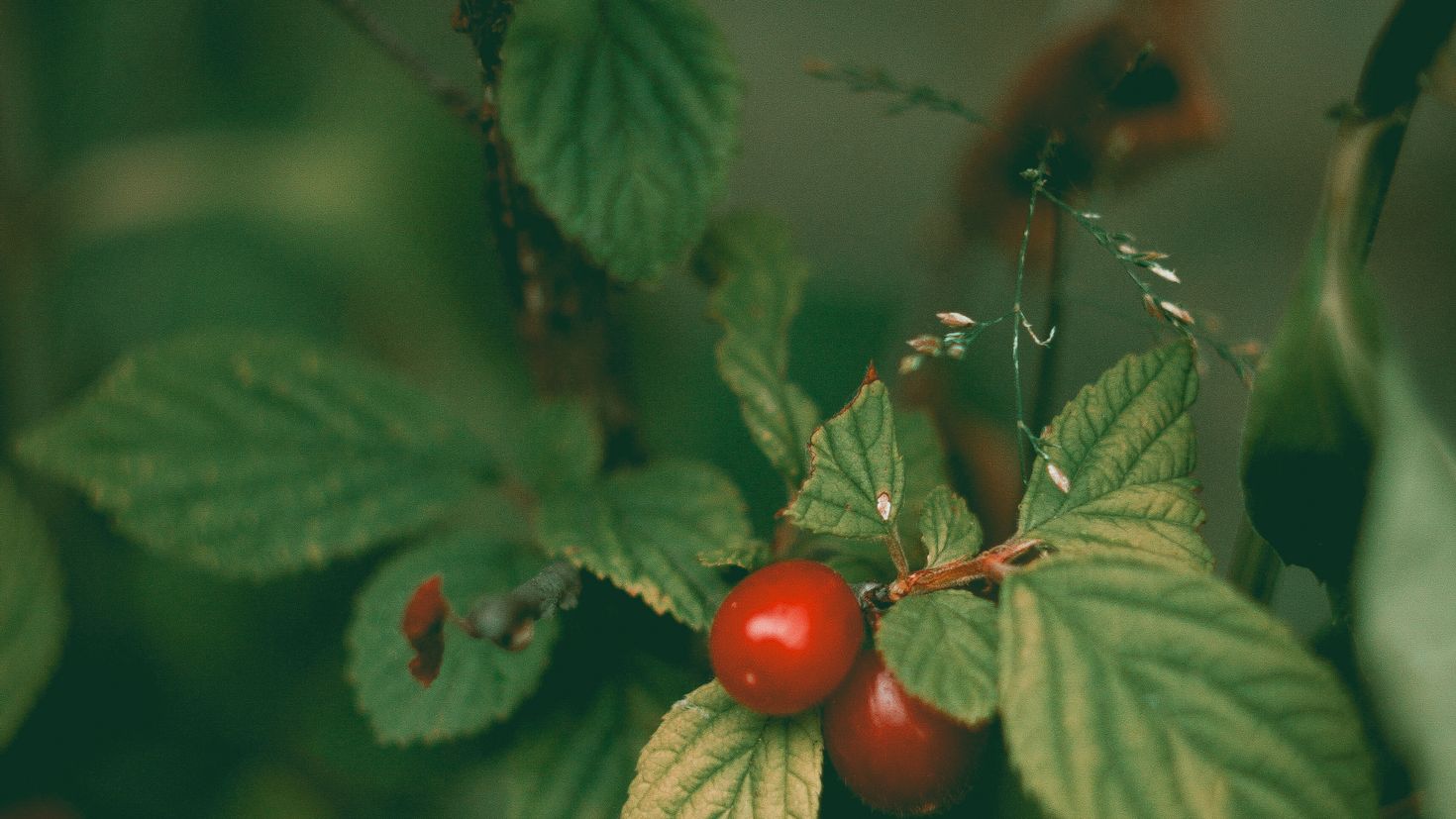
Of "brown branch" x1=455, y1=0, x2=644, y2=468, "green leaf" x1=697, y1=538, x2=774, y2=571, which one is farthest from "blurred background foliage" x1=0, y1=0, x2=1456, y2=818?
"green leaf" x1=697, y1=538, x2=774, y2=571

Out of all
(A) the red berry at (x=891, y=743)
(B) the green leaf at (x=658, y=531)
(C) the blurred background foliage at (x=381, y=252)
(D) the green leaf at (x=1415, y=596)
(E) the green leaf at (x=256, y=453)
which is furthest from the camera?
(C) the blurred background foliage at (x=381, y=252)

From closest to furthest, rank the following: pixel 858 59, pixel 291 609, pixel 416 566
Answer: pixel 416 566, pixel 291 609, pixel 858 59

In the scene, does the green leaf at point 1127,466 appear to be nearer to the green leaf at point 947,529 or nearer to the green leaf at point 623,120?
the green leaf at point 947,529

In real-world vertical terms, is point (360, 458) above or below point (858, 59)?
below

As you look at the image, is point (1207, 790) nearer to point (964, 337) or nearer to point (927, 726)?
point (927, 726)

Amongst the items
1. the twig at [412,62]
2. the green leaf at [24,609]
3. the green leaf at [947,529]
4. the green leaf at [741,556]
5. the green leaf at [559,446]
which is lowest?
the green leaf at [24,609]

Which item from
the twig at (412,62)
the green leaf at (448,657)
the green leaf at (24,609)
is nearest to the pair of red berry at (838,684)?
the green leaf at (448,657)

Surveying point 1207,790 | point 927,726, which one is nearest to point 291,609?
point 927,726
